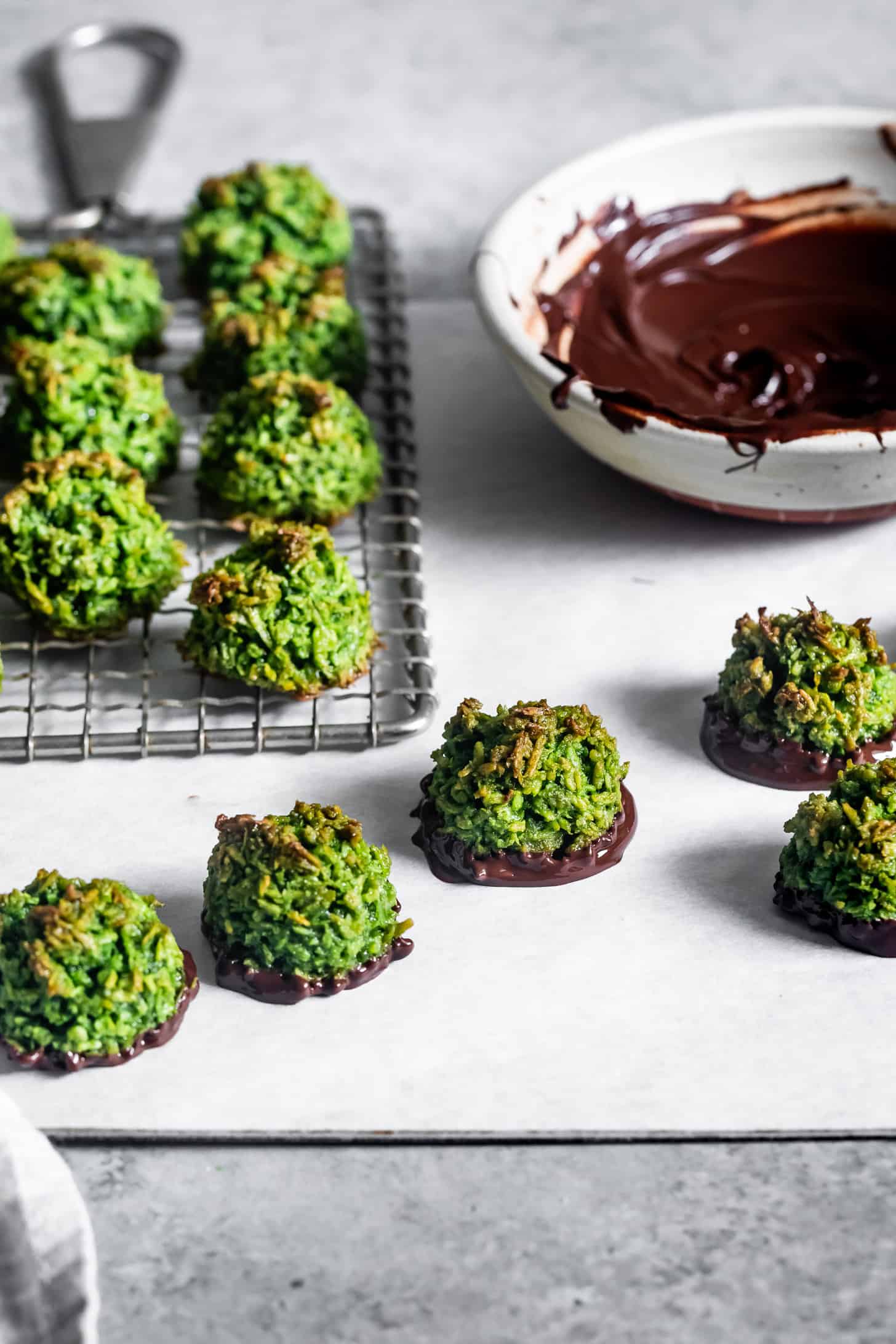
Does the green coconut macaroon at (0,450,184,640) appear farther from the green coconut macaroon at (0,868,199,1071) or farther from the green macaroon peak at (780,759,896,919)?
the green macaroon peak at (780,759,896,919)

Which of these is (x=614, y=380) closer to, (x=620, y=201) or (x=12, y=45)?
(x=620, y=201)

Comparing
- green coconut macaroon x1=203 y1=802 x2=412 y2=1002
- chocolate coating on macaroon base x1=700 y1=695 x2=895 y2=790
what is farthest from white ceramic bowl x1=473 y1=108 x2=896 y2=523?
green coconut macaroon x1=203 y1=802 x2=412 y2=1002

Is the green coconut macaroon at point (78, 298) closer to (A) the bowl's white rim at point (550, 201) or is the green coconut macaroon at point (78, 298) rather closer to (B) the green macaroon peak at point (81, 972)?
(A) the bowl's white rim at point (550, 201)

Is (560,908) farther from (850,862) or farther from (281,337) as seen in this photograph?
(281,337)

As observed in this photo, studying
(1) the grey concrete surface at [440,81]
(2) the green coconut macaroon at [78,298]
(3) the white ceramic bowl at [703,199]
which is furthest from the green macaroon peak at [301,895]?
(1) the grey concrete surface at [440,81]

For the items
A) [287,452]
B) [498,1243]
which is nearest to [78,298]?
[287,452]

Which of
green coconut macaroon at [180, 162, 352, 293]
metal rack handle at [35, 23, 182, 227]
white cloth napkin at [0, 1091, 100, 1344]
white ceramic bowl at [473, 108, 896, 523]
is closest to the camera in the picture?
white cloth napkin at [0, 1091, 100, 1344]
